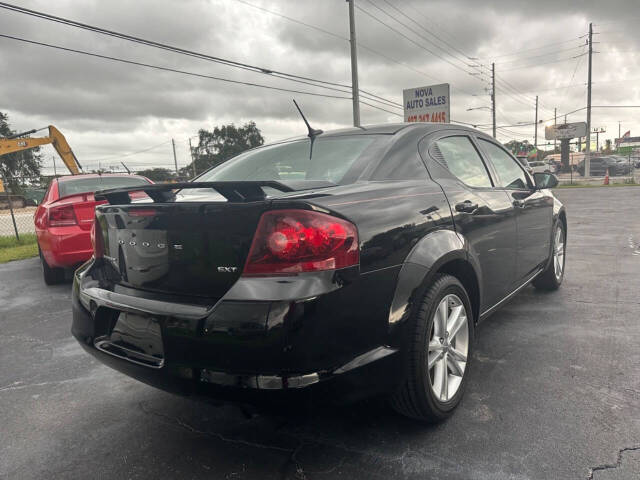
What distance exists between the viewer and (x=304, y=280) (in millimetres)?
1725

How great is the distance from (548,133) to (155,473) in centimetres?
6274

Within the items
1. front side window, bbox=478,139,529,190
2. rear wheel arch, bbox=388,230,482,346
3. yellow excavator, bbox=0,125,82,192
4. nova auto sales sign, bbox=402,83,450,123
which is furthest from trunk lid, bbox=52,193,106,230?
nova auto sales sign, bbox=402,83,450,123

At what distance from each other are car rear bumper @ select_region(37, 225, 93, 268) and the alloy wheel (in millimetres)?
4315

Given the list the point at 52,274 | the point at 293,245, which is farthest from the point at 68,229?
the point at 293,245

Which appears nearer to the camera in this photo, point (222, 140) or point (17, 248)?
point (17, 248)

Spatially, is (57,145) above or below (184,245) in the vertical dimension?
above

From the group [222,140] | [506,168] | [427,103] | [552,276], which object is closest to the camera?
[506,168]

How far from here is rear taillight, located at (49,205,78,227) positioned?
5.31 meters

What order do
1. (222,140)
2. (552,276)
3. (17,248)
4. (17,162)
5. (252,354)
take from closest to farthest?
1. (252,354)
2. (552,276)
3. (17,248)
4. (17,162)
5. (222,140)

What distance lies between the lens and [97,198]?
242 cm

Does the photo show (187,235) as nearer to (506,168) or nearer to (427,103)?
(506,168)

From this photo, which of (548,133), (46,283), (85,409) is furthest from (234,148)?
(85,409)

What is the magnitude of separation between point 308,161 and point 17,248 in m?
9.53

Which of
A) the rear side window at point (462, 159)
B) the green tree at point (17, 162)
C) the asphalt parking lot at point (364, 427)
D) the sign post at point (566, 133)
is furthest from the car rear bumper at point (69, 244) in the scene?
the sign post at point (566, 133)
